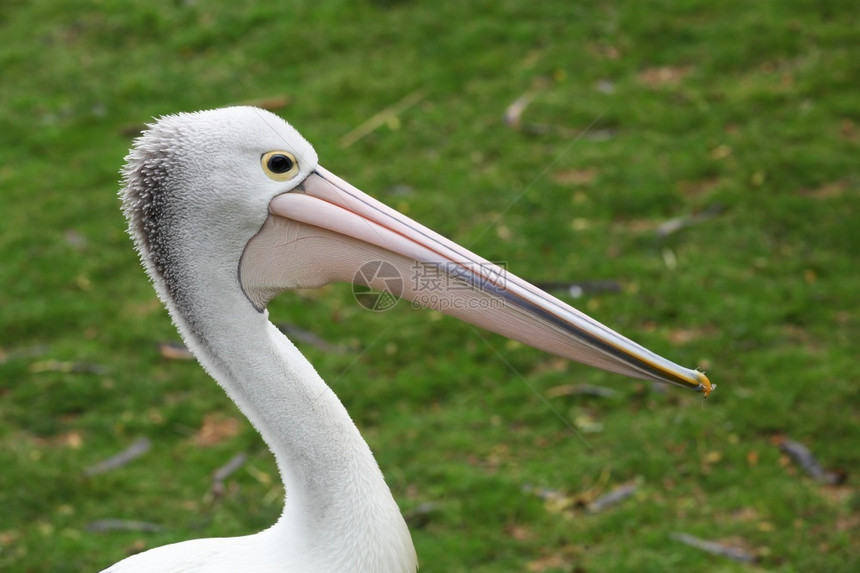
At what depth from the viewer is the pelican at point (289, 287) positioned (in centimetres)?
239

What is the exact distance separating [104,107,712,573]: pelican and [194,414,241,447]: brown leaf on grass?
7.49 feet

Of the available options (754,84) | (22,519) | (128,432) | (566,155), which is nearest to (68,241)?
(128,432)

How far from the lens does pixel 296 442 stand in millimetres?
2473

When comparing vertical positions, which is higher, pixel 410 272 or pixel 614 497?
pixel 410 272

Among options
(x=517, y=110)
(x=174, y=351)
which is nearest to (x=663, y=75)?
(x=517, y=110)

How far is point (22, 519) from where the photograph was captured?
4.45m

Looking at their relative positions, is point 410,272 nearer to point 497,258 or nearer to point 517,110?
point 497,258

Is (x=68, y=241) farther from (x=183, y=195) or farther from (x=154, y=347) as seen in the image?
(x=183, y=195)

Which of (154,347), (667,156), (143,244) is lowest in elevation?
(154,347)

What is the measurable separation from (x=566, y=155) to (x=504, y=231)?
2.62 feet

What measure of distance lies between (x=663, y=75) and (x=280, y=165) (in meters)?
4.96

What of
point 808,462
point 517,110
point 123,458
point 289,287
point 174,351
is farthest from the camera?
point 517,110

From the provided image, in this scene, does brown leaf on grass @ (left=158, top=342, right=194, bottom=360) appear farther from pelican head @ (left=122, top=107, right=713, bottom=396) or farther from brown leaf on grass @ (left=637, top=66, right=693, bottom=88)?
brown leaf on grass @ (left=637, top=66, right=693, bottom=88)

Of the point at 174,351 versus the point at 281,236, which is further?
the point at 174,351
